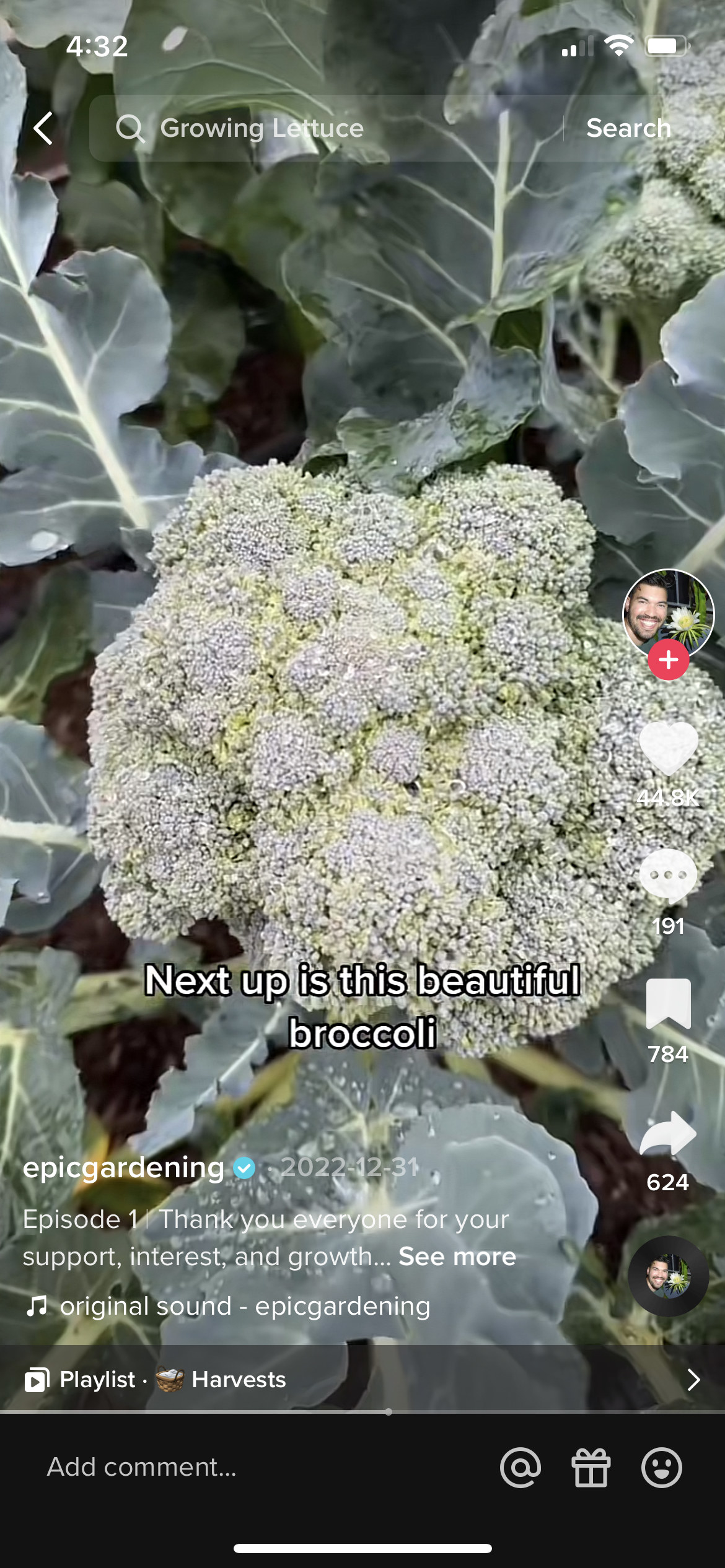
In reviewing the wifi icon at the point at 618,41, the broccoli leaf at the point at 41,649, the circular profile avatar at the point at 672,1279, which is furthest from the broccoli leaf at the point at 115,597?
the circular profile avatar at the point at 672,1279

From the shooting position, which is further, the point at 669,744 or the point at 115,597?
the point at 115,597

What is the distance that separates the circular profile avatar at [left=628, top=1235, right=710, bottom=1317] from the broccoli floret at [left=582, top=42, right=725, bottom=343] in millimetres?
688

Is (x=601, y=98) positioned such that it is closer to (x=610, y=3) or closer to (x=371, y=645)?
(x=610, y=3)

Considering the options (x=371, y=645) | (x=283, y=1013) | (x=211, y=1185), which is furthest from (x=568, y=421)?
(x=211, y=1185)

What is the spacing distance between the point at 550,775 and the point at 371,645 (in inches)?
5.7

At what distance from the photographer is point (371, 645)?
2.12 ft

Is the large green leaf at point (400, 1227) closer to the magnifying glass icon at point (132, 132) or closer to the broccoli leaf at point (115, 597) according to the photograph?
the broccoli leaf at point (115, 597)

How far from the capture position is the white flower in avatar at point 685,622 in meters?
0.69

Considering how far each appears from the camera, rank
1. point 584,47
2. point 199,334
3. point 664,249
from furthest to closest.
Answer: point 199,334, point 664,249, point 584,47

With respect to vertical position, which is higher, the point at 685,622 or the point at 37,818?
the point at 685,622

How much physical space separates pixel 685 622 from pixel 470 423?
202 mm

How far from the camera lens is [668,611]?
70 centimetres
